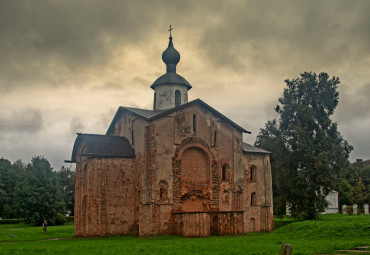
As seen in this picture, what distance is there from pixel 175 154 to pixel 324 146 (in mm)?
13994

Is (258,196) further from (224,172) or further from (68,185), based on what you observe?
(68,185)

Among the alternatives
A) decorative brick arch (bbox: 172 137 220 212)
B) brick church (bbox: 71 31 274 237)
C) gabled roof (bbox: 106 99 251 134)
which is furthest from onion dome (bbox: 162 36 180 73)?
decorative brick arch (bbox: 172 137 220 212)

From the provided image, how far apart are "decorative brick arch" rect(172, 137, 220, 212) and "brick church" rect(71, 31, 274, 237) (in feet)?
0.22

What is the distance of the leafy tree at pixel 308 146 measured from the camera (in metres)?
33.3

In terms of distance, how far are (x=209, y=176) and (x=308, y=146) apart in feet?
32.4

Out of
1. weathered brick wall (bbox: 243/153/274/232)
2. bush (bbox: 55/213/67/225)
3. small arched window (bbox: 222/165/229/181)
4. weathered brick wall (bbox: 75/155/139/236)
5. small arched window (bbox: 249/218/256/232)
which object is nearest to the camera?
weathered brick wall (bbox: 75/155/139/236)

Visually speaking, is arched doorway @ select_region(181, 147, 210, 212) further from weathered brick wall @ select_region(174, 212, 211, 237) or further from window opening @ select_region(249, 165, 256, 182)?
window opening @ select_region(249, 165, 256, 182)

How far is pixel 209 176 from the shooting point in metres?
29.3

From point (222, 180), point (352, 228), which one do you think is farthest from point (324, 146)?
point (352, 228)

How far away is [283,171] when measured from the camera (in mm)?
35344

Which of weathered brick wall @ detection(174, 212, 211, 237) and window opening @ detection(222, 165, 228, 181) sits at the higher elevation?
window opening @ detection(222, 165, 228, 181)

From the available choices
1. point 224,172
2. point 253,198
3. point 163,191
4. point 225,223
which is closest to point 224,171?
point 224,172

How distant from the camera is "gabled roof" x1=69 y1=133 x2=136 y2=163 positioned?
28203 millimetres

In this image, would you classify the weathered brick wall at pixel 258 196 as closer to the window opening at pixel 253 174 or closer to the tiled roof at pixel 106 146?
the window opening at pixel 253 174
